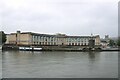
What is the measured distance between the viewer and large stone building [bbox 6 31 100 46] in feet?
216

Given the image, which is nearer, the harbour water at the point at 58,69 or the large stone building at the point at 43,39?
the harbour water at the point at 58,69

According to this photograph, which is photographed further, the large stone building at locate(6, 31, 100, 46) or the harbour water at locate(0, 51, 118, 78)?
the large stone building at locate(6, 31, 100, 46)

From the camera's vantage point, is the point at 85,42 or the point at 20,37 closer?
the point at 20,37

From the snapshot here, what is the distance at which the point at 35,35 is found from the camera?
224ft

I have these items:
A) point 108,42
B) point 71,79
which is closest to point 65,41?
point 108,42

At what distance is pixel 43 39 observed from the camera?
2840 inches

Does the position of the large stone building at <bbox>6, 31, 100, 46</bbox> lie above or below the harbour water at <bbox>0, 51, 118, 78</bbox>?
above

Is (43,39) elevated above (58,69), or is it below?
above

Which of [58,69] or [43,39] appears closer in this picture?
[58,69]

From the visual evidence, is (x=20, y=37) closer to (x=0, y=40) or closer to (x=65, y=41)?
(x=0, y=40)

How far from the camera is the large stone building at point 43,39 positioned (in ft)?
216

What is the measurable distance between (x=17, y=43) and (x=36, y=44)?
4.91 m

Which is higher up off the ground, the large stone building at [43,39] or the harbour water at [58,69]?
the large stone building at [43,39]

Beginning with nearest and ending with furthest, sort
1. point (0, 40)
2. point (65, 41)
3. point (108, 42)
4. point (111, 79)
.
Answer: point (111, 79) → point (0, 40) → point (65, 41) → point (108, 42)
